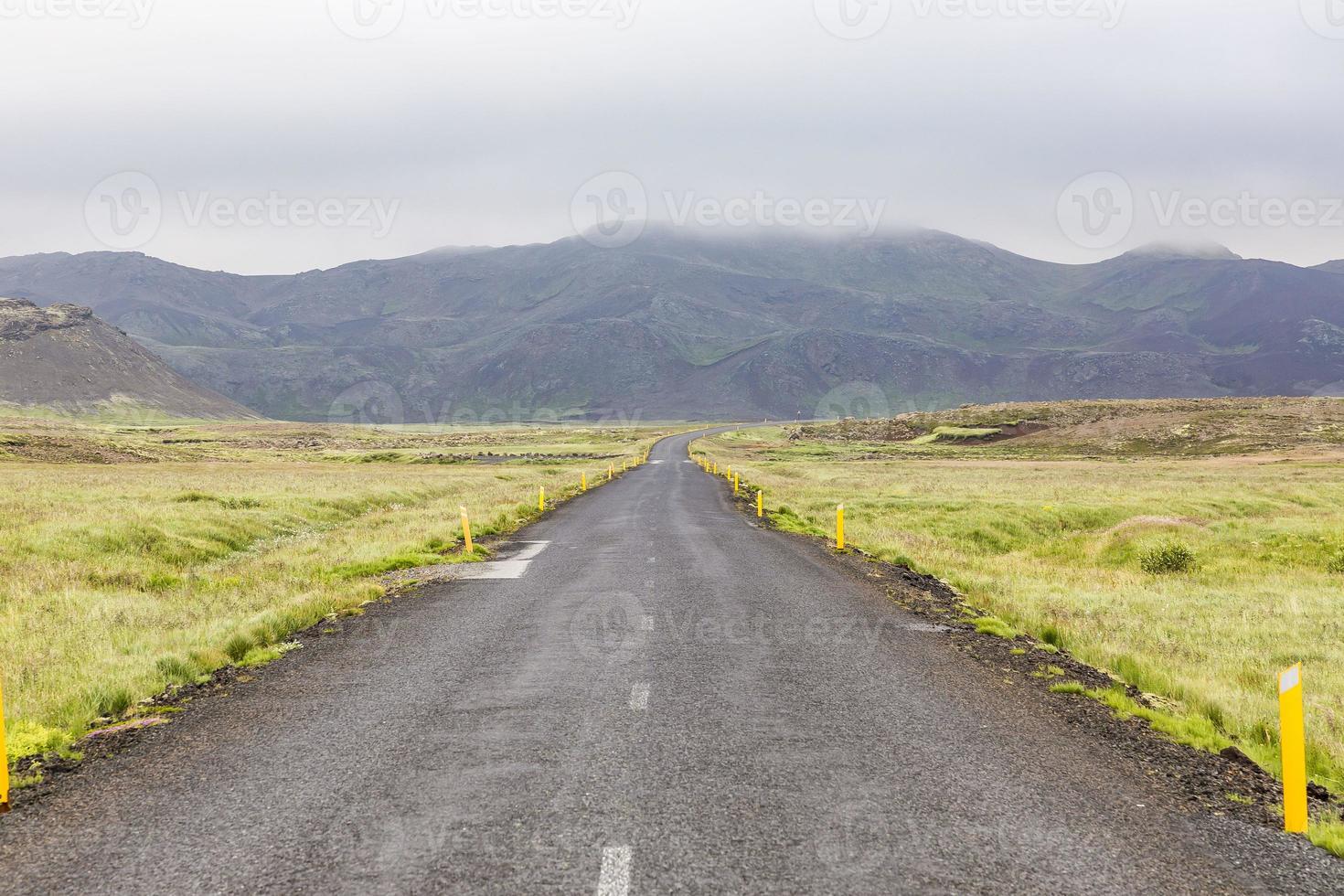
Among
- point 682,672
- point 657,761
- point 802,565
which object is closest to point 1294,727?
point 657,761

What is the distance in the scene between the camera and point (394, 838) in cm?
587

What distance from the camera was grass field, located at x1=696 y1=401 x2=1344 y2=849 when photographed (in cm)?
1040

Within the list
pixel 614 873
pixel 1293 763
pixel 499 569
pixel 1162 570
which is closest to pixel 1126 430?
pixel 1162 570

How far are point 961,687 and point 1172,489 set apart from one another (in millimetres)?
40533

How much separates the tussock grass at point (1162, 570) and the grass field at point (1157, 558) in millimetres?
51

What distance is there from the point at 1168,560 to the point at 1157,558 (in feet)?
0.83

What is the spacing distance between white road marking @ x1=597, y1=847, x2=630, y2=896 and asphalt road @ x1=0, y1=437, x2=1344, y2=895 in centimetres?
2

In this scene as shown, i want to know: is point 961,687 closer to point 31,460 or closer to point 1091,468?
point 1091,468

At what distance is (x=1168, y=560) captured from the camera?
71.2 feet
